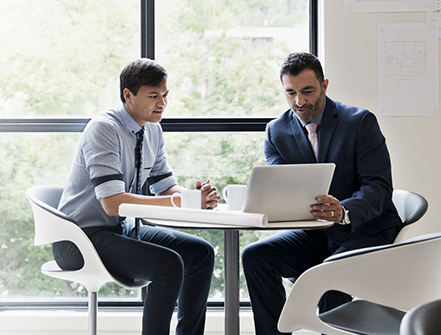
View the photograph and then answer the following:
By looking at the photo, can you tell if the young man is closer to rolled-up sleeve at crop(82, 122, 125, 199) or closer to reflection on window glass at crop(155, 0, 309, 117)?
rolled-up sleeve at crop(82, 122, 125, 199)

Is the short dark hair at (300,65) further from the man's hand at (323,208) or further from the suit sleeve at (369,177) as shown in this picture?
the man's hand at (323,208)

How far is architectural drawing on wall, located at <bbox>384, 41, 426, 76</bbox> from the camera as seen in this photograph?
2787mm

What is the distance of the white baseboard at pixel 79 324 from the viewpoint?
2777mm

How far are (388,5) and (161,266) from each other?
1.96 metres

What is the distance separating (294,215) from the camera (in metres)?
1.70

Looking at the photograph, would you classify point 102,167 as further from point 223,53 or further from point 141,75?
point 223,53

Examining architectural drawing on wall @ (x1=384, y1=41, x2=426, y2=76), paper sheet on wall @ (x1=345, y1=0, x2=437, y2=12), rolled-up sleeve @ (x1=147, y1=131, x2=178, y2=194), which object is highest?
paper sheet on wall @ (x1=345, y1=0, x2=437, y2=12)

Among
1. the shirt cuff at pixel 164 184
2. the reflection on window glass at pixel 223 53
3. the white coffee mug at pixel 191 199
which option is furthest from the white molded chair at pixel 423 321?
the reflection on window glass at pixel 223 53


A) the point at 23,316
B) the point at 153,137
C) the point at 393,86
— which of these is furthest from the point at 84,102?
the point at 393,86

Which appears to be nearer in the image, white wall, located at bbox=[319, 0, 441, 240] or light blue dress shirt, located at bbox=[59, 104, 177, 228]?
light blue dress shirt, located at bbox=[59, 104, 177, 228]

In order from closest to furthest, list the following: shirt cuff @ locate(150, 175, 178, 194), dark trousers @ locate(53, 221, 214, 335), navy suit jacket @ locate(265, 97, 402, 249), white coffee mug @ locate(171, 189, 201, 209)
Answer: white coffee mug @ locate(171, 189, 201, 209), dark trousers @ locate(53, 221, 214, 335), navy suit jacket @ locate(265, 97, 402, 249), shirt cuff @ locate(150, 175, 178, 194)

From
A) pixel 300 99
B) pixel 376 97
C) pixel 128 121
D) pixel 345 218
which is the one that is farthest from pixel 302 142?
pixel 128 121

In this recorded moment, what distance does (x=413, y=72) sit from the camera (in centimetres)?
279

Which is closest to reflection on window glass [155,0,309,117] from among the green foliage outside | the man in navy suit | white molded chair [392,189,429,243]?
the green foliage outside
